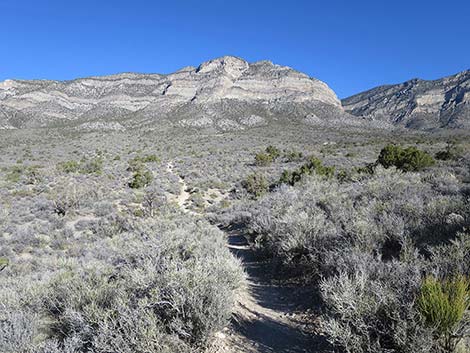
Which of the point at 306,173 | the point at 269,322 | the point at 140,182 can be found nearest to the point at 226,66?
the point at 140,182

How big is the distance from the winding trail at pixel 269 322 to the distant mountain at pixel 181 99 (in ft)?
207

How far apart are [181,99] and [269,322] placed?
311ft

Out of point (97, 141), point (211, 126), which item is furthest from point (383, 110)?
point (97, 141)

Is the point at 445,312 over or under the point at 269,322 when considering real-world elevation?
over

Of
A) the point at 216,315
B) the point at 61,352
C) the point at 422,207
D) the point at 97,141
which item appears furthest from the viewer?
the point at 97,141

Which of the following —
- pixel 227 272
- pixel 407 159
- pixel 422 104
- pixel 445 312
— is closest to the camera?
pixel 445 312

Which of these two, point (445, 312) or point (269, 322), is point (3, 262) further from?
point (445, 312)

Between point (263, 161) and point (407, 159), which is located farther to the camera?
point (263, 161)

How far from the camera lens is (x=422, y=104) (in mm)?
109312

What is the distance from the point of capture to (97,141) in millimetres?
50719

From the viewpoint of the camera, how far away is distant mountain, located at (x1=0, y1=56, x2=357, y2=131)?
74.4 meters

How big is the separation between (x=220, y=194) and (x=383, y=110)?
119 m

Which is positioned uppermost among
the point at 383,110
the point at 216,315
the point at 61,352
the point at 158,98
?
the point at 383,110

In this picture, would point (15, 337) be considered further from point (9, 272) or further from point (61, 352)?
point (9, 272)
